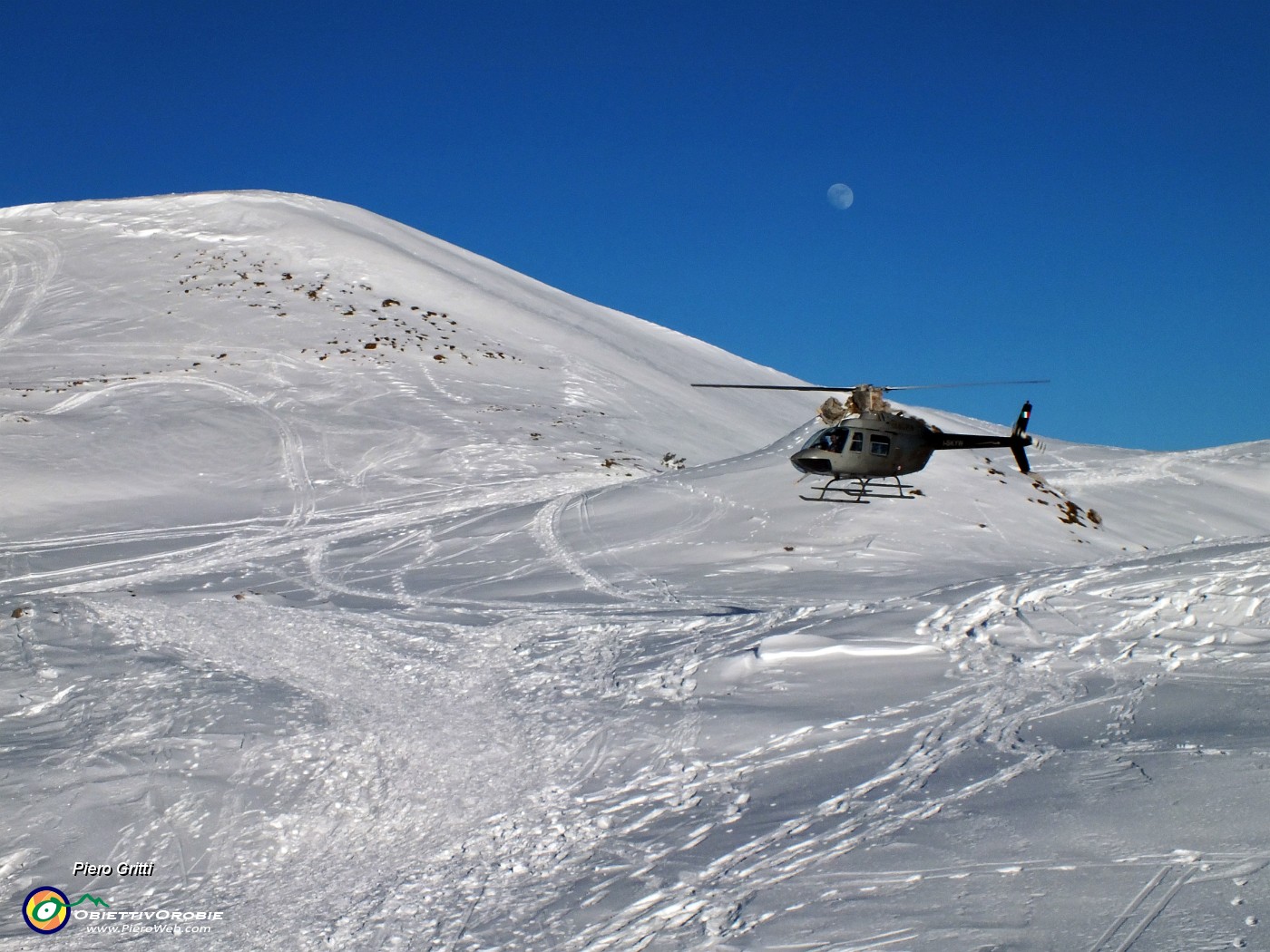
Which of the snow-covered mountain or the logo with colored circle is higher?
the snow-covered mountain

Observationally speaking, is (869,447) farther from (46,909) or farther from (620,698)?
(46,909)

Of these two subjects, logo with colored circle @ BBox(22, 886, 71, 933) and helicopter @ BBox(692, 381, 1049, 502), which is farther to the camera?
helicopter @ BBox(692, 381, 1049, 502)

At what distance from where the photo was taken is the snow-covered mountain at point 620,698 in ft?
27.2

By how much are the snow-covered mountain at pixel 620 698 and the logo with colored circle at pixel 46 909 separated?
12cm

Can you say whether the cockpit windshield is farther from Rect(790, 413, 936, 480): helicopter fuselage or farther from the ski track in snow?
the ski track in snow

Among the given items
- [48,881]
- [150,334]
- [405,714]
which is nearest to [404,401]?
[150,334]

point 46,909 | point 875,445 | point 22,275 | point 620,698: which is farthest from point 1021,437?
point 22,275

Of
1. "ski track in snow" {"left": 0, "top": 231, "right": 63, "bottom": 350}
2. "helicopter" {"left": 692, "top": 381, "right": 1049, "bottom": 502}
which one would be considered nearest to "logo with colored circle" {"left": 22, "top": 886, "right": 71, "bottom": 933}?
"helicopter" {"left": 692, "top": 381, "right": 1049, "bottom": 502}

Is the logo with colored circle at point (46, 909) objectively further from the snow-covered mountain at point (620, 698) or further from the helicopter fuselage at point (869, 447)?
the helicopter fuselage at point (869, 447)

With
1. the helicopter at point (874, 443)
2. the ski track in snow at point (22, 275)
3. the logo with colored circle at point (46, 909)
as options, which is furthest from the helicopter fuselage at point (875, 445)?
the ski track in snow at point (22, 275)

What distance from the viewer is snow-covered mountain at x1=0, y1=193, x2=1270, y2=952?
8281mm

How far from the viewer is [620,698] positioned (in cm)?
1320

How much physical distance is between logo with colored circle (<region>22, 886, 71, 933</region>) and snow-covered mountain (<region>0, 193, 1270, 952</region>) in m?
0.12

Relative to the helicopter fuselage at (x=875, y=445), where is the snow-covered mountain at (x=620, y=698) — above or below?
below
